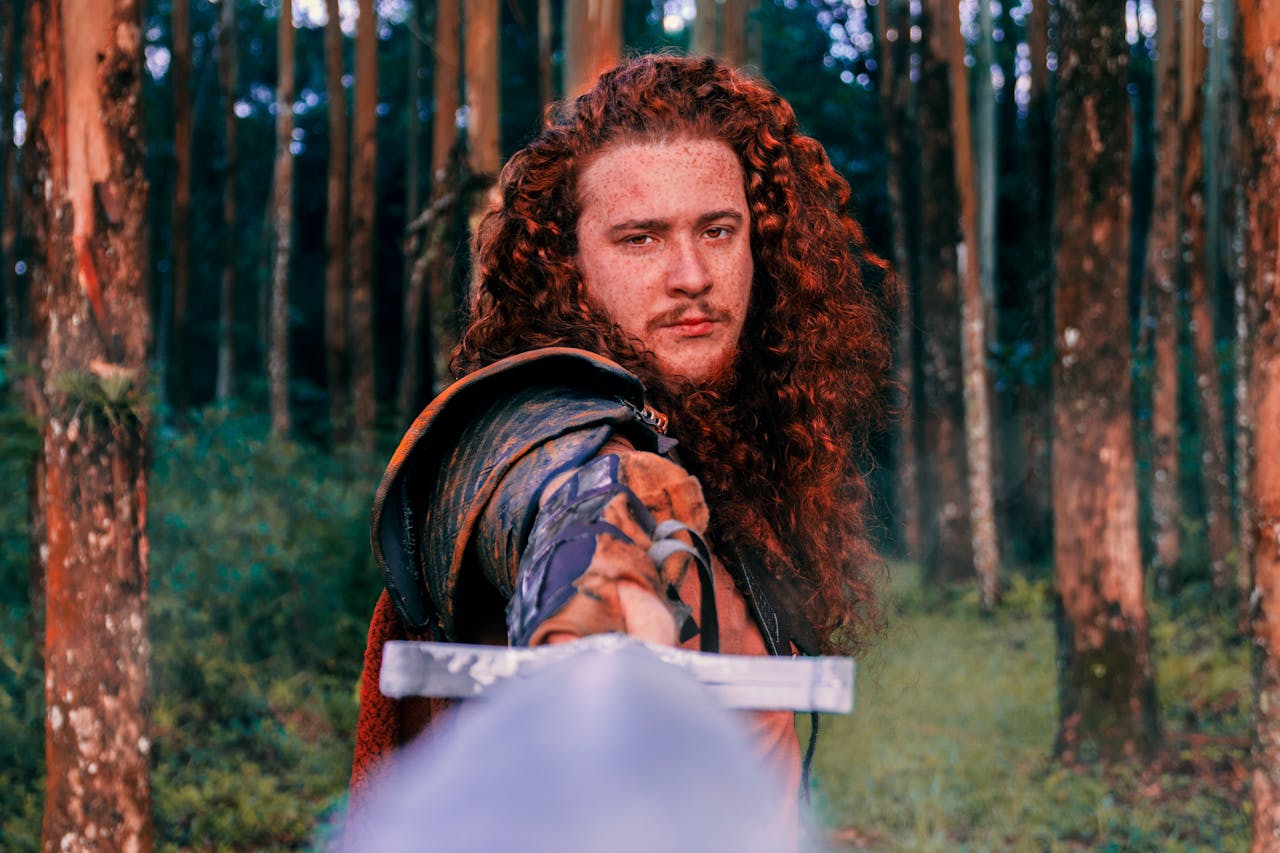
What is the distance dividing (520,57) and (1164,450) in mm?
18031

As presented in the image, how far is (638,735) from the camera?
0.68 m

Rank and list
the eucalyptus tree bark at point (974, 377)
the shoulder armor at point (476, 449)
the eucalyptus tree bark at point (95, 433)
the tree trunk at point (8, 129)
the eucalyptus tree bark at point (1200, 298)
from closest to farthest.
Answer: the shoulder armor at point (476, 449)
the eucalyptus tree bark at point (95, 433)
the eucalyptus tree bark at point (1200, 298)
the tree trunk at point (8, 129)
the eucalyptus tree bark at point (974, 377)

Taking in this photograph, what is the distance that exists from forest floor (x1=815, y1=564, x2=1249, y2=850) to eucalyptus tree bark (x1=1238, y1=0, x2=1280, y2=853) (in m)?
1.09

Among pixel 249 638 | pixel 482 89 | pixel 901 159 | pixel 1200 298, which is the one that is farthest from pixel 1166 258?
pixel 249 638

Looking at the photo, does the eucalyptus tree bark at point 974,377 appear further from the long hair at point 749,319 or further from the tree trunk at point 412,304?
the long hair at point 749,319

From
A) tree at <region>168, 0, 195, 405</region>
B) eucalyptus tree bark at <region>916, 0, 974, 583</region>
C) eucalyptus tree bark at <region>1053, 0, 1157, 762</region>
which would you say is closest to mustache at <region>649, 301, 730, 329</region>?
eucalyptus tree bark at <region>1053, 0, 1157, 762</region>

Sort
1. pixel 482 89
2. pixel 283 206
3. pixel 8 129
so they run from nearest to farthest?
pixel 482 89, pixel 8 129, pixel 283 206

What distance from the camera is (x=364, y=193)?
15086 mm

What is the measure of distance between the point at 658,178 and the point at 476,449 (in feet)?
1.97

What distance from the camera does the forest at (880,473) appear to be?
3.26 meters

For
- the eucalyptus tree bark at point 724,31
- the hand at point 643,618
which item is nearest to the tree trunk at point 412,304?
the eucalyptus tree bark at point 724,31

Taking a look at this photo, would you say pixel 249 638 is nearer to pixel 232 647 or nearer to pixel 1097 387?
pixel 232 647

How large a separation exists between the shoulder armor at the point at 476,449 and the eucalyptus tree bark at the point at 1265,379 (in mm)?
2711

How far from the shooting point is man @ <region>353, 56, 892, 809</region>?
122 centimetres
